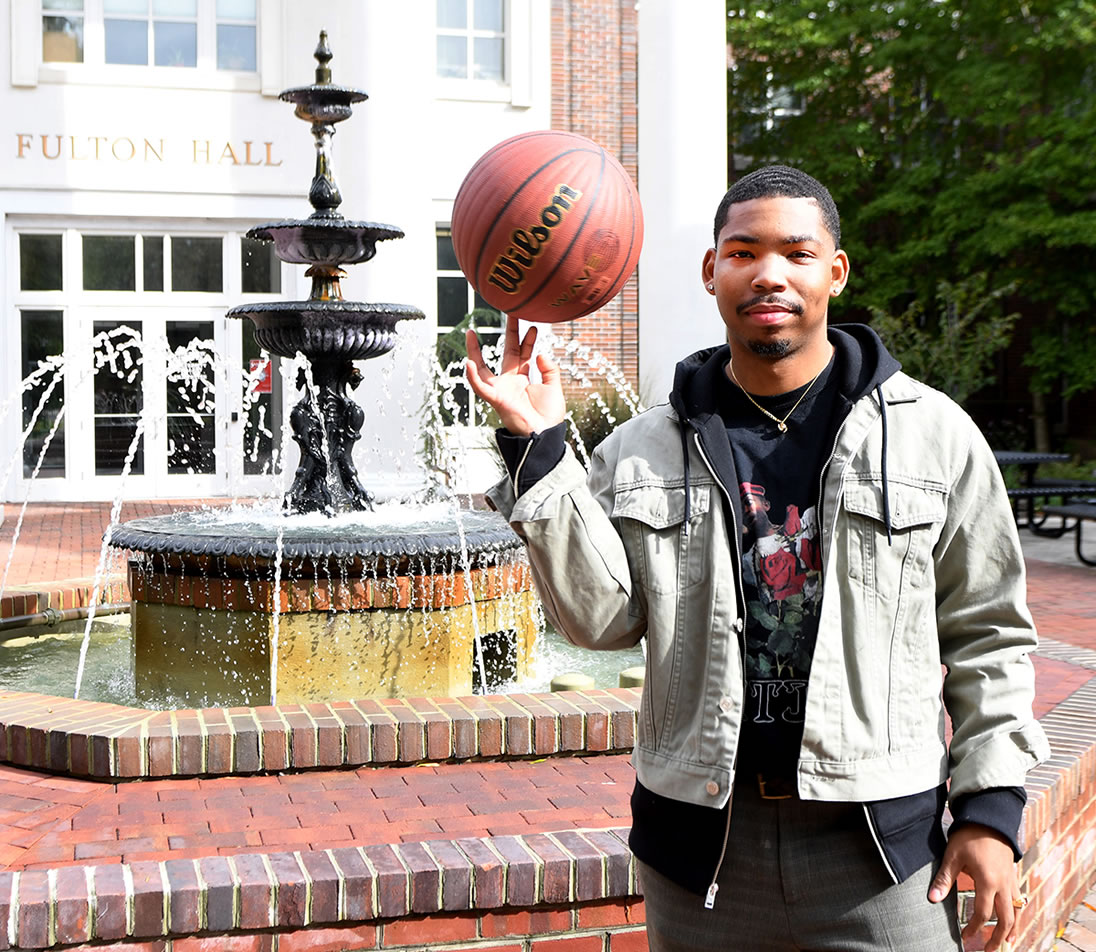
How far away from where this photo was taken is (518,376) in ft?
6.89

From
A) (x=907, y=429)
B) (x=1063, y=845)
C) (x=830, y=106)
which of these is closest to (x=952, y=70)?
(x=830, y=106)

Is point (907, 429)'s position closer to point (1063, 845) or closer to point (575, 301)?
point (575, 301)

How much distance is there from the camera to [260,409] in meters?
18.0

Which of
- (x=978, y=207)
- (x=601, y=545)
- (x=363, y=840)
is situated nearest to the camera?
(x=601, y=545)

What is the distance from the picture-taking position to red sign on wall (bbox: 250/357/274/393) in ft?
57.2

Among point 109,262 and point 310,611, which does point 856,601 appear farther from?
point 109,262

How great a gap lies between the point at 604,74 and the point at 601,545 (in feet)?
58.0

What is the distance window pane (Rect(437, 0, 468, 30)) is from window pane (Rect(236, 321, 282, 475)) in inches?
196

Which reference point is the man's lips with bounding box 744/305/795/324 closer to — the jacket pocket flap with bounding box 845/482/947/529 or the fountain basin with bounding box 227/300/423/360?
the jacket pocket flap with bounding box 845/482/947/529

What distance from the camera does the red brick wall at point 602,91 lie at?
728 inches

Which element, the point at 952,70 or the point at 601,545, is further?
the point at 952,70

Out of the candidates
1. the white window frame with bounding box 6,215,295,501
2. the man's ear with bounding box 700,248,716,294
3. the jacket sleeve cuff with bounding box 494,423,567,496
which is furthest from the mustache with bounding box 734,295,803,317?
the white window frame with bounding box 6,215,295,501

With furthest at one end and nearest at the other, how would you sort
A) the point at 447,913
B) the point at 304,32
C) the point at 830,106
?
1. the point at 830,106
2. the point at 304,32
3. the point at 447,913

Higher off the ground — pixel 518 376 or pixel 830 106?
pixel 830 106
